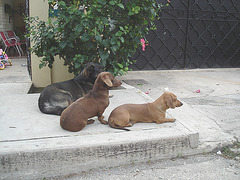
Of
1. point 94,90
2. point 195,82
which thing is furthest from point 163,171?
point 195,82

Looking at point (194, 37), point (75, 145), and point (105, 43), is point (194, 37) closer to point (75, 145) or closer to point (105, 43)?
point (105, 43)

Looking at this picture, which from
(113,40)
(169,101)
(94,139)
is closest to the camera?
(94,139)

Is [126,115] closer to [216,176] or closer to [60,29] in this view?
[216,176]

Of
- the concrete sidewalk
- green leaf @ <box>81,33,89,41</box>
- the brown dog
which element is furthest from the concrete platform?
green leaf @ <box>81,33,89,41</box>

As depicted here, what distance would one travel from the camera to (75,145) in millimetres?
2695

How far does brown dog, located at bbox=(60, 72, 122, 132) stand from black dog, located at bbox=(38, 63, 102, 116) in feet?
2.15

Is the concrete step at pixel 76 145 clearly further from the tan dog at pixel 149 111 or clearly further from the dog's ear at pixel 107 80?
the dog's ear at pixel 107 80

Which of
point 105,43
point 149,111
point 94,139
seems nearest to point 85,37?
point 105,43

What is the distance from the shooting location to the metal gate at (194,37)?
7897 mm

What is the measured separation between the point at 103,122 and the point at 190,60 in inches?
231

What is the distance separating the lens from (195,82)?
22.4 ft

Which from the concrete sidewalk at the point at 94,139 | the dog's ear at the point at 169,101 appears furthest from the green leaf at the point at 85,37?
the dog's ear at the point at 169,101

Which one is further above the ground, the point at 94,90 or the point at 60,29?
the point at 60,29

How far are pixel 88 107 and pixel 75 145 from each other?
0.55 m
